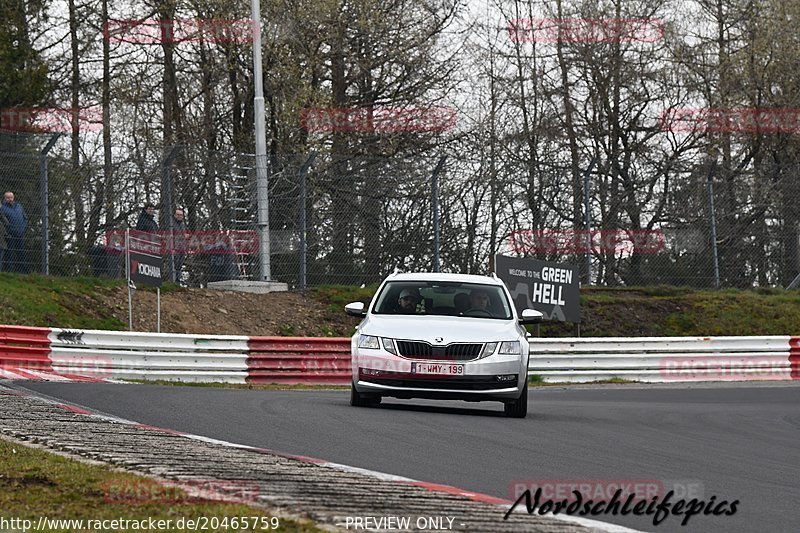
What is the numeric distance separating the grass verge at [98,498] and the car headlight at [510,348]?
647 centimetres

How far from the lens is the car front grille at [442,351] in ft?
44.5

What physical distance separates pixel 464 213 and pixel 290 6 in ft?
32.5

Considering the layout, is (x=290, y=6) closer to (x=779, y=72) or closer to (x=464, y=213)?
(x=464, y=213)

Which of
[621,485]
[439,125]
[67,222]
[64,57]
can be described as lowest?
[621,485]

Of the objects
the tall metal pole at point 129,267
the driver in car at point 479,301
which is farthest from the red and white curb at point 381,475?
the tall metal pole at point 129,267

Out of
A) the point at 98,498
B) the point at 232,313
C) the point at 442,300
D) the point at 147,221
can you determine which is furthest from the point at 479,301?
the point at 232,313

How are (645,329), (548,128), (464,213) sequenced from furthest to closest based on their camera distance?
(548,128)
(645,329)
(464,213)

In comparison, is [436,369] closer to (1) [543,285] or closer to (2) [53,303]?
(1) [543,285]

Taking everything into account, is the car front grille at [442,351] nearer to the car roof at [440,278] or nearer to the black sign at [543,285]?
the car roof at [440,278]

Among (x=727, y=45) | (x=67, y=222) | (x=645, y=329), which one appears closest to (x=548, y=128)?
(x=727, y=45)

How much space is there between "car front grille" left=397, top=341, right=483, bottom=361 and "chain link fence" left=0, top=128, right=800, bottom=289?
10.5 metres

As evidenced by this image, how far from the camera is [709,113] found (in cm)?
3594

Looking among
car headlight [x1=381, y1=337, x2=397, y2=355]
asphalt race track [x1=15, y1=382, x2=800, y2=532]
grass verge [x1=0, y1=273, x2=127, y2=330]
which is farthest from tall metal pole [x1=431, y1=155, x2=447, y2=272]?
car headlight [x1=381, y1=337, x2=397, y2=355]

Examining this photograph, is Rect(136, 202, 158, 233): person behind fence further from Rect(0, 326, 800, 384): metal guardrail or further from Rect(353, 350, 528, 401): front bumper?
Rect(353, 350, 528, 401): front bumper
